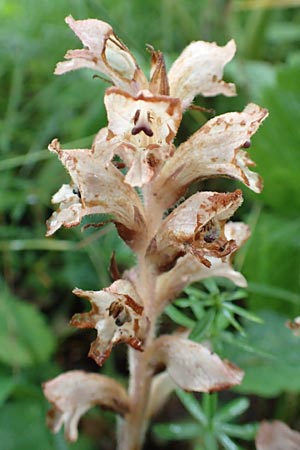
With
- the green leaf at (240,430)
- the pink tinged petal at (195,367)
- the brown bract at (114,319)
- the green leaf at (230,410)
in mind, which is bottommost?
the green leaf at (240,430)

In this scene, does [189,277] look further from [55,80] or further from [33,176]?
[55,80]

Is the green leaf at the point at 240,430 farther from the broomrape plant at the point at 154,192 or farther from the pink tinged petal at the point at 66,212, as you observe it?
the pink tinged petal at the point at 66,212

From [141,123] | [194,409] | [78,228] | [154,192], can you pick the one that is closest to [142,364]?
[194,409]

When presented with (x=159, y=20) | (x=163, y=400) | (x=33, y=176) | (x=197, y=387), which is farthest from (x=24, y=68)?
(x=197, y=387)

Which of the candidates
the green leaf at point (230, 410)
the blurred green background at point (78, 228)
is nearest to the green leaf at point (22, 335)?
the blurred green background at point (78, 228)

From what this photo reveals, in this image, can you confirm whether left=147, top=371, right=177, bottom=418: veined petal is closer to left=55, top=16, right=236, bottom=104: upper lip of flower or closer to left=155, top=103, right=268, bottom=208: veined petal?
left=155, top=103, right=268, bottom=208: veined petal
